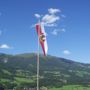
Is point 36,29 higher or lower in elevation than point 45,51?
higher

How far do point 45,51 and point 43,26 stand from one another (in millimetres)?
2214

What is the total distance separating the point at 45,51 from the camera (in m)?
27.1

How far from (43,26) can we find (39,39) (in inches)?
47.6

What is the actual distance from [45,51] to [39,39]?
117cm

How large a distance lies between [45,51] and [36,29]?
2.08 m

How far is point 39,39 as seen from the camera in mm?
27234

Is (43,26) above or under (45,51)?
above

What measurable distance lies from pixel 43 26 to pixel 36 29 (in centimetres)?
67

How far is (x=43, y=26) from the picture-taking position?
27.5 meters
